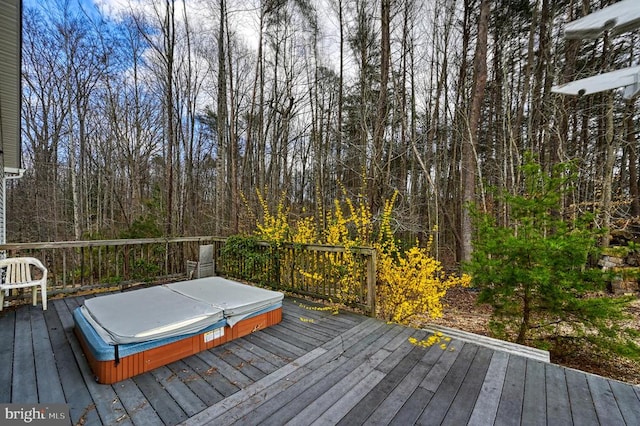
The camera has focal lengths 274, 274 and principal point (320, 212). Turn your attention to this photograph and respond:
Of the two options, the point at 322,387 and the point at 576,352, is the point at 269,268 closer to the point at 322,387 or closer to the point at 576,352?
the point at 322,387

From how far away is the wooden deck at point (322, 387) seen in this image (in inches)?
70.9

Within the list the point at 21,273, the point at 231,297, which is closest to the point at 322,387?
the point at 231,297

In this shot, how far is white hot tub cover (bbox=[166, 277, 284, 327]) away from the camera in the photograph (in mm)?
2924

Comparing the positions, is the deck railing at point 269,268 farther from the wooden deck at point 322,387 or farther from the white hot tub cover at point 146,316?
the white hot tub cover at point 146,316

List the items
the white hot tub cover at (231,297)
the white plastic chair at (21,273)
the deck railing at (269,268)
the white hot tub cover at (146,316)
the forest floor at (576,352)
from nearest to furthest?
1. the white hot tub cover at (146,316)
2. the white hot tub cover at (231,297)
3. the forest floor at (576,352)
4. the white plastic chair at (21,273)
5. the deck railing at (269,268)

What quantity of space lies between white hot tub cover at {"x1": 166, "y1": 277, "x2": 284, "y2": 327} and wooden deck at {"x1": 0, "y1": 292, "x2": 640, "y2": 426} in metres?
0.33

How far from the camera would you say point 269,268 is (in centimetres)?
486

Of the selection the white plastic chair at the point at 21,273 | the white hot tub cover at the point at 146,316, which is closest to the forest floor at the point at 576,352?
the white hot tub cover at the point at 146,316

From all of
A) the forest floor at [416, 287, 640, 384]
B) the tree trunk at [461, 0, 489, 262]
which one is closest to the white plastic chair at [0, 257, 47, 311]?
the forest floor at [416, 287, 640, 384]

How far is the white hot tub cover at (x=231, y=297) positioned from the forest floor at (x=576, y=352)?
2.39 metres

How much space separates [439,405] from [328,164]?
930cm

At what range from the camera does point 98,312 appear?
267 centimetres

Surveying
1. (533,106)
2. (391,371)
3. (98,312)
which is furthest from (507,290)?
(533,106)

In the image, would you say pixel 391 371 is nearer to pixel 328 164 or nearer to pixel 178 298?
pixel 178 298
